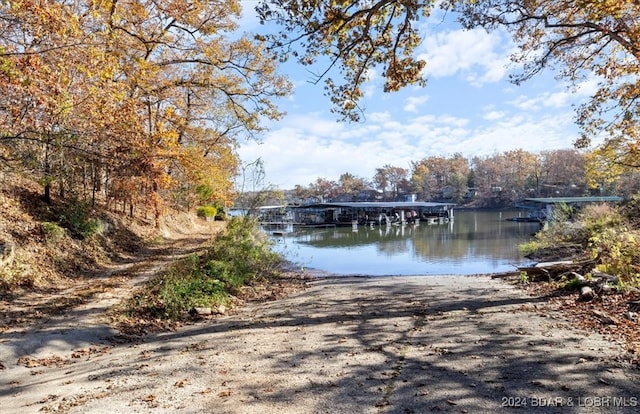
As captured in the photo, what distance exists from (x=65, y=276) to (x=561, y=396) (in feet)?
29.3

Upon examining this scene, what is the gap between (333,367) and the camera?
4207 millimetres

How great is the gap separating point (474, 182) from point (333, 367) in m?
92.0

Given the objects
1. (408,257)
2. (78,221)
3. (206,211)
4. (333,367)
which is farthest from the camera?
(206,211)

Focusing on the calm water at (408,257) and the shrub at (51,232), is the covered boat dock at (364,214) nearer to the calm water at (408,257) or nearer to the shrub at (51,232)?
the calm water at (408,257)

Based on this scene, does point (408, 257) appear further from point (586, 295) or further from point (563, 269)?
point (586, 295)

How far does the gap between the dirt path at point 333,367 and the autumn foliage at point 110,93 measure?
3130 millimetres

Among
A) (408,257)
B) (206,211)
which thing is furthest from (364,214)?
(408,257)

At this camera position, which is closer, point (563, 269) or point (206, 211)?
point (563, 269)

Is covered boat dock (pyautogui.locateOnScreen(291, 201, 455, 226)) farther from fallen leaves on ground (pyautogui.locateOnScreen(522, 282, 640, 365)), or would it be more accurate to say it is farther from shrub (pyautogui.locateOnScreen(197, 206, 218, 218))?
fallen leaves on ground (pyautogui.locateOnScreen(522, 282, 640, 365))

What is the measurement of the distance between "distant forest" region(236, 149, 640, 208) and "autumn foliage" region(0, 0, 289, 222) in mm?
46409

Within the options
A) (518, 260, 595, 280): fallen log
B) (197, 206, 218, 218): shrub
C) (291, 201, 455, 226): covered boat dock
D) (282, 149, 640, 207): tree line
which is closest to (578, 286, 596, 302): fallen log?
(518, 260, 595, 280): fallen log

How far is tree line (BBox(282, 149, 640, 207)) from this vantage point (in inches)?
2847

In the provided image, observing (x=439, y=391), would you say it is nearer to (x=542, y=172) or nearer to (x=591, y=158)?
(x=591, y=158)

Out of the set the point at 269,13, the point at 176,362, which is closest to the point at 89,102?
the point at 269,13
